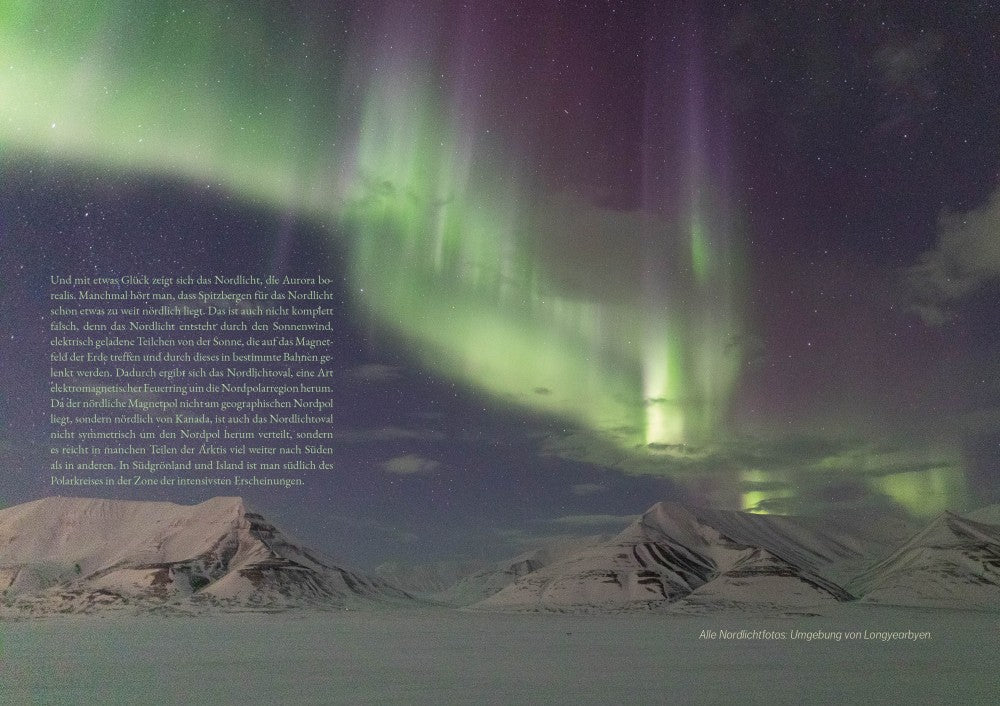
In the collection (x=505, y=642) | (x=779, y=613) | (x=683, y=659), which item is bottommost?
(x=779, y=613)

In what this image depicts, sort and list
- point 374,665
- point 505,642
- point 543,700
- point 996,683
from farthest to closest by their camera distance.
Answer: point 505,642 → point 374,665 → point 996,683 → point 543,700

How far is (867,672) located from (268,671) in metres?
35.9

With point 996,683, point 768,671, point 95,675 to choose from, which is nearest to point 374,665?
point 95,675

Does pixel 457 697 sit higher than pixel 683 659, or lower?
higher

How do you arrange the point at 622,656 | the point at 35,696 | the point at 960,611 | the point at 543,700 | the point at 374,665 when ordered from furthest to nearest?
1. the point at 960,611
2. the point at 622,656
3. the point at 374,665
4. the point at 35,696
5. the point at 543,700

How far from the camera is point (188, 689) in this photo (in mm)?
44344

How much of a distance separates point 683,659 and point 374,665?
2185 centimetres

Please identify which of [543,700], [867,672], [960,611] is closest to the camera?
[543,700]

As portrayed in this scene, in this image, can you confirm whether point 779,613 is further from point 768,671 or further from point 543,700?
point 543,700

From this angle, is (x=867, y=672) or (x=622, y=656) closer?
(x=867, y=672)

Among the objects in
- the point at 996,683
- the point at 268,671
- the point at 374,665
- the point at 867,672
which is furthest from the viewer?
the point at 374,665

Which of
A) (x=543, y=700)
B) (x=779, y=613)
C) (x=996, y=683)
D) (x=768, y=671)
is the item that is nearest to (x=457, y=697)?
(x=543, y=700)

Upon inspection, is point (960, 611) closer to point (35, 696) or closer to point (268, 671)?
point (268, 671)

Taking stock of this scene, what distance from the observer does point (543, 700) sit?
3859 cm
